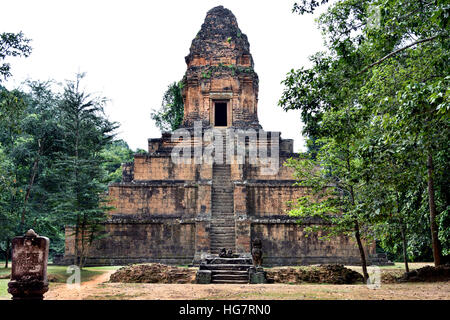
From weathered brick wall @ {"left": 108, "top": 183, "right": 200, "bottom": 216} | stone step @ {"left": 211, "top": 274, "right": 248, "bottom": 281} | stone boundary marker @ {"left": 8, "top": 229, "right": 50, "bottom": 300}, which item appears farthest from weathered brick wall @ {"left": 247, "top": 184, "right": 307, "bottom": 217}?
stone boundary marker @ {"left": 8, "top": 229, "right": 50, "bottom": 300}

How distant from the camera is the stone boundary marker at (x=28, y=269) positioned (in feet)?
20.5

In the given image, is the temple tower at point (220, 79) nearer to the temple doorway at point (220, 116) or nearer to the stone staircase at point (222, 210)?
the temple doorway at point (220, 116)

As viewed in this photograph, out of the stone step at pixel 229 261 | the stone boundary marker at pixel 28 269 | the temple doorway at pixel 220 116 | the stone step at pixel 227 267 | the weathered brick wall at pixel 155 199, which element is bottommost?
the stone step at pixel 227 267

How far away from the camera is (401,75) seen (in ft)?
32.0

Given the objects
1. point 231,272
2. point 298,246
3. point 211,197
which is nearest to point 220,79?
point 211,197

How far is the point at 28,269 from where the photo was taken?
632 cm

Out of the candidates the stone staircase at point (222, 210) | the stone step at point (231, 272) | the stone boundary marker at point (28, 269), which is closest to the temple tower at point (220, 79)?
the stone staircase at point (222, 210)

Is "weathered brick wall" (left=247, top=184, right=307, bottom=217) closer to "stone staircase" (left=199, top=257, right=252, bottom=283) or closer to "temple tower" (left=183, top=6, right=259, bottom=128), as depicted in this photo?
"temple tower" (left=183, top=6, right=259, bottom=128)

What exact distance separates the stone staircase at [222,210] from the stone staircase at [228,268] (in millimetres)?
2999

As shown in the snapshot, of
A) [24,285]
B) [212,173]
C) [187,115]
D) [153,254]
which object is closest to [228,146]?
[212,173]

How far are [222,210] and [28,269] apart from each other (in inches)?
489

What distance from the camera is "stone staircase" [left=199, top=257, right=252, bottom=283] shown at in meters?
12.8

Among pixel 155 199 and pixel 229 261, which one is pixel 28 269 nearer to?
pixel 229 261
